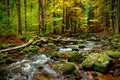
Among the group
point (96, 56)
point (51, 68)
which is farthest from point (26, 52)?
point (96, 56)

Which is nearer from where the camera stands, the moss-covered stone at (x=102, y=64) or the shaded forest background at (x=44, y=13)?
the moss-covered stone at (x=102, y=64)

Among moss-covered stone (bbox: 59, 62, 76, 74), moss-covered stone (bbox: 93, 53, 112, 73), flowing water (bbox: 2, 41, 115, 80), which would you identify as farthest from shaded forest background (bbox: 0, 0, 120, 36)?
moss-covered stone (bbox: 93, 53, 112, 73)

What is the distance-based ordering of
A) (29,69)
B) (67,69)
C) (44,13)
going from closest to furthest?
(67,69) < (29,69) < (44,13)

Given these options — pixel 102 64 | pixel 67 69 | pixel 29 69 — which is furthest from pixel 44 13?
pixel 102 64

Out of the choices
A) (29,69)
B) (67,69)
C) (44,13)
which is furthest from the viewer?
(44,13)

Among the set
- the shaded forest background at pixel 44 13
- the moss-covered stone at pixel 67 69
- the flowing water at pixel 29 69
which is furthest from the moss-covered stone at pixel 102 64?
the shaded forest background at pixel 44 13

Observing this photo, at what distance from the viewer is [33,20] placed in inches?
1264

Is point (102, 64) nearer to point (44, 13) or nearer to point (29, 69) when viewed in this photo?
point (29, 69)

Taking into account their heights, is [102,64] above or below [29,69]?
above

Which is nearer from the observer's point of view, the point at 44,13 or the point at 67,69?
the point at 67,69

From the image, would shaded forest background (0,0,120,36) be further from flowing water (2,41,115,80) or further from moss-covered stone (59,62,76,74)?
moss-covered stone (59,62,76,74)

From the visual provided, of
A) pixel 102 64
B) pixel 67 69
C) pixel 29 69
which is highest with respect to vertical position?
pixel 102 64

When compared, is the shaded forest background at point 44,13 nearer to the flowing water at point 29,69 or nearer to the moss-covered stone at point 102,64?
the flowing water at point 29,69

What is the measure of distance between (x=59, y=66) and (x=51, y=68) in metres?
0.44
